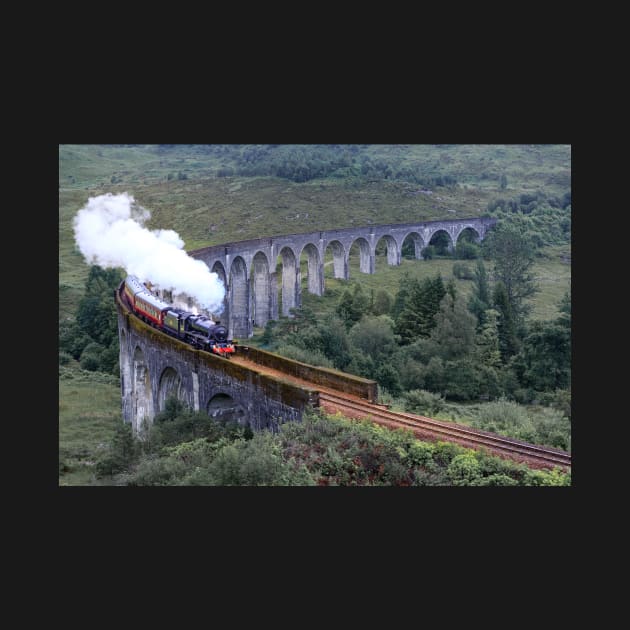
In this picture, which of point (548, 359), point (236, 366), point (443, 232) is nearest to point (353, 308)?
point (548, 359)

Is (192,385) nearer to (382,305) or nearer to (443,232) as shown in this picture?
(382,305)

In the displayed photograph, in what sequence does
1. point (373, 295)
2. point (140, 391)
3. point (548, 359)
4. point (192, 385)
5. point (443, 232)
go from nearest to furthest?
1. point (192, 385)
2. point (140, 391)
3. point (548, 359)
4. point (373, 295)
5. point (443, 232)

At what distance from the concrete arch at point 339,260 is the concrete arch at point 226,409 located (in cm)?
5004

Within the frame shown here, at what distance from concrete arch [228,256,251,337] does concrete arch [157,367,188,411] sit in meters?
23.8

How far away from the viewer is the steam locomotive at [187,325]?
90.9 feet

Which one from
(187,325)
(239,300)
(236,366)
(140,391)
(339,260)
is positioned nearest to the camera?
(236,366)

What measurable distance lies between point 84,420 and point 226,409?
451 inches

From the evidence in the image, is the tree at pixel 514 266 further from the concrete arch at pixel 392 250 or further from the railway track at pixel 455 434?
the railway track at pixel 455 434

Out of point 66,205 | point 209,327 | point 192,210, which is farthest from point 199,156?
point 209,327

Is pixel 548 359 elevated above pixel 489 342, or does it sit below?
below

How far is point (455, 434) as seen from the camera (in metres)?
20.5

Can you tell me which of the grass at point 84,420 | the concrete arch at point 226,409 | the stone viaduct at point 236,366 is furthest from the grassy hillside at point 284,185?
the concrete arch at point 226,409

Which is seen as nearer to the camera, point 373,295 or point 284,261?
point 373,295

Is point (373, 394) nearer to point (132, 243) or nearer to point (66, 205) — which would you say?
point (132, 243)
